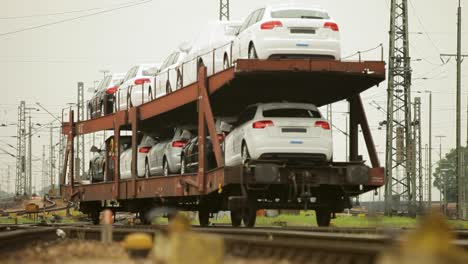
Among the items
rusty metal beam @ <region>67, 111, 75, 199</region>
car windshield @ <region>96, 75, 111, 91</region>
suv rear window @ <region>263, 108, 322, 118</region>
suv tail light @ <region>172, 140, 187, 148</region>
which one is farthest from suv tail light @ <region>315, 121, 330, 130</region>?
rusty metal beam @ <region>67, 111, 75, 199</region>

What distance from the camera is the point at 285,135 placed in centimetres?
1975

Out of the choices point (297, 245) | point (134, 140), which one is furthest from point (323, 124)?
point (297, 245)

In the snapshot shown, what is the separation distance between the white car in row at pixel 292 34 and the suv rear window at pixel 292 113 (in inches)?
46.0

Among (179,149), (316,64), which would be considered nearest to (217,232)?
(316,64)

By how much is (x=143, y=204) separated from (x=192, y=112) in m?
3.91

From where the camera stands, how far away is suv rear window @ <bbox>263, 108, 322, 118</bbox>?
792 inches

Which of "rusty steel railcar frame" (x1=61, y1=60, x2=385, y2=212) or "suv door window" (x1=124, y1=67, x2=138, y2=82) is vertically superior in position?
"suv door window" (x1=124, y1=67, x2=138, y2=82)

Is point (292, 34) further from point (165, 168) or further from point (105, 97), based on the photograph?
point (105, 97)

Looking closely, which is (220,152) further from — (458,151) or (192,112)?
(458,151)

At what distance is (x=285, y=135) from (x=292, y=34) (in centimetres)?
192

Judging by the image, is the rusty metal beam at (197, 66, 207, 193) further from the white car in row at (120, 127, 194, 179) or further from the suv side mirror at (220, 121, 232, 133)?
the white car in row at (120, 127, 194, 179)

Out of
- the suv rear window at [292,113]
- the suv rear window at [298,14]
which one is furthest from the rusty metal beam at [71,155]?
the suv rear window at [298,14]

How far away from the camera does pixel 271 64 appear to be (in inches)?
744

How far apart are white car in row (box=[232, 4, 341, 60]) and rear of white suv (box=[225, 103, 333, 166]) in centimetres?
119
